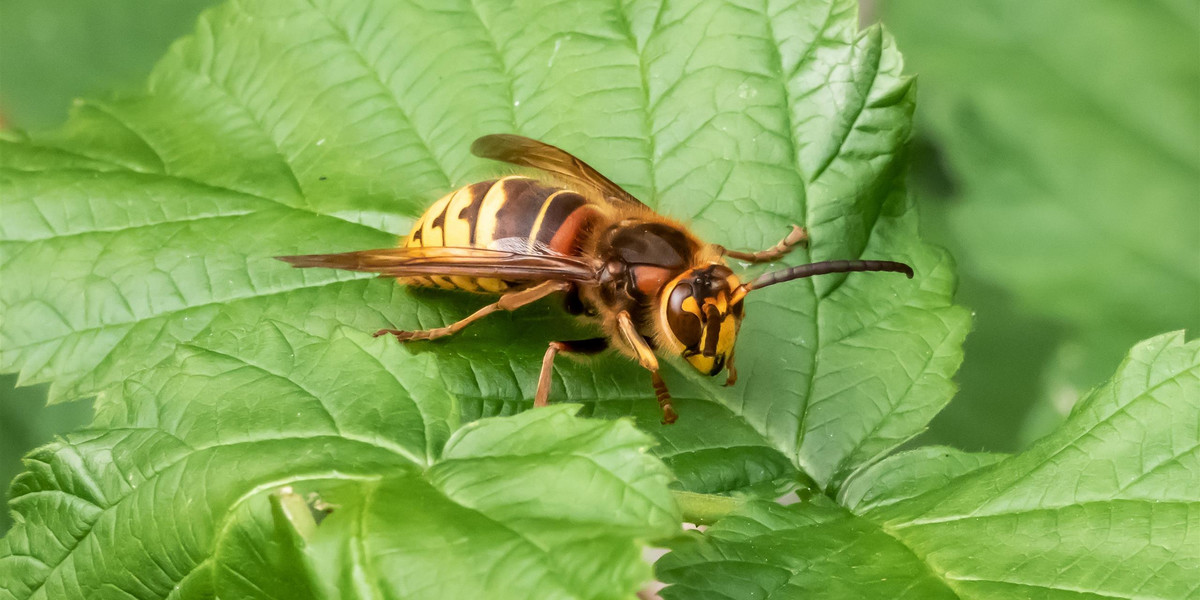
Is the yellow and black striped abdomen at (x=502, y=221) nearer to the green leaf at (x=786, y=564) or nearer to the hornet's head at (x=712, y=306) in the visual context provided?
the hornet's head at (x=712, y=306)

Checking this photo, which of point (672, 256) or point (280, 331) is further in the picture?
point (672, 256)

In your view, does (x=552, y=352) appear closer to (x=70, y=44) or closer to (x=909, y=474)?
(x=909, y=474)

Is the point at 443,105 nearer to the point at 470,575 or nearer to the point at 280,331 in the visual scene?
the point at 280,331

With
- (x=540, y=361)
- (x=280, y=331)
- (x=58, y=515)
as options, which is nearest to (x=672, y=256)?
(x=540, y=361)

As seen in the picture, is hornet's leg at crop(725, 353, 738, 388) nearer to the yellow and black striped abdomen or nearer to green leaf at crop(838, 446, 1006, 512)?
green leaf at crop(838, 446, 1006, 512)

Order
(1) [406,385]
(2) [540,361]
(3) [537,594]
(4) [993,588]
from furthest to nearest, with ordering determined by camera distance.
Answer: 1. (2) [540,361]
2. (1) [406,385]
3. (4) [993,588]
4. (3) [537,594]

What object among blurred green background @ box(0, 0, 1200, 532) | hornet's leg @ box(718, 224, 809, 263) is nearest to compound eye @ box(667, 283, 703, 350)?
hornet's leg @ box(718, 224, 809, 263)
